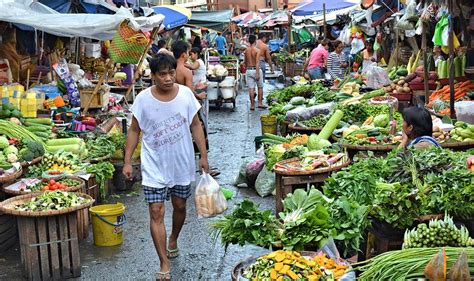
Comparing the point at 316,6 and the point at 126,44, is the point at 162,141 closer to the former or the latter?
the point at 126,44

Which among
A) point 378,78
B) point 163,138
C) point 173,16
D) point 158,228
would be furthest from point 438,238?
point 173,16

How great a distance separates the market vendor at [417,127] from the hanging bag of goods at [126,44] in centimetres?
614

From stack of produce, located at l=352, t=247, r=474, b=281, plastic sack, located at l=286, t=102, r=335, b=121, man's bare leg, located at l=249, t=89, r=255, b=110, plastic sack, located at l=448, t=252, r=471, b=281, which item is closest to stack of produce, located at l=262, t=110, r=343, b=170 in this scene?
plastic sack, located at l=286, t=102, r=335, b=121

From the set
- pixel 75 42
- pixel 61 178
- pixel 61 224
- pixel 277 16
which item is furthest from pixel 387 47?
pixel 277 16

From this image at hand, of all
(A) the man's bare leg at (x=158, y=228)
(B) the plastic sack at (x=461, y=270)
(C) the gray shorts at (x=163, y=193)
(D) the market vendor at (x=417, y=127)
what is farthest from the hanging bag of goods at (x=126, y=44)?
(B) the plastic sack at (x=461, y=270)

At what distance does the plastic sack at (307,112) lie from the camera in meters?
11.5

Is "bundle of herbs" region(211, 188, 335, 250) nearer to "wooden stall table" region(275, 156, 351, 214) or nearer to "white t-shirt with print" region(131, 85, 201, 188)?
"white t-shirt with print" region(131, 85, 201, 188)

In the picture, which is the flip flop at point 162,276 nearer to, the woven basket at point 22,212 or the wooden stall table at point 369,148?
the woven basket at point 22,212

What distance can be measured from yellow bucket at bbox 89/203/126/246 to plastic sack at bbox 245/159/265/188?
291cm

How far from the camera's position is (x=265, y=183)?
9.57 metres

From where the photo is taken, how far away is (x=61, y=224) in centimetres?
646

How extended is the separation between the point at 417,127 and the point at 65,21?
6.58 meters

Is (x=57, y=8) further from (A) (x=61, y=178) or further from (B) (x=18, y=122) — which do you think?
(A) (x=61, y=178)

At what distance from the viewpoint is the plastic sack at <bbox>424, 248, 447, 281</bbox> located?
4129 mm
